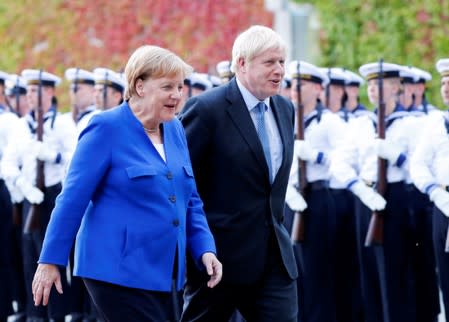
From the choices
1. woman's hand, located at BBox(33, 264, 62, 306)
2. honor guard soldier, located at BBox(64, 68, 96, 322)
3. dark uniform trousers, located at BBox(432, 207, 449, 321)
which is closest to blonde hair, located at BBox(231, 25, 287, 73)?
woman's hand, located at BBox(33, 264, 62, 306)

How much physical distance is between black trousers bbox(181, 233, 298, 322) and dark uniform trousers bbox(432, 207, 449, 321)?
3.09m

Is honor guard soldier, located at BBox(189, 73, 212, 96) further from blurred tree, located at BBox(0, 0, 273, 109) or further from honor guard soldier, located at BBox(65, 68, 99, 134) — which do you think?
blurred tree, located at BBox(0, 0, 273, 109)

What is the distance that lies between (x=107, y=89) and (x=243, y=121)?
208 inches

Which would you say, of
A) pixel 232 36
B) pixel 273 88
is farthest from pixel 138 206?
pixel 232 36

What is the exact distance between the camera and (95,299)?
19.0ft

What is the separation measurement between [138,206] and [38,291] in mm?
535

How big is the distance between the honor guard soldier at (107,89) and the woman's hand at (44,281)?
6.11 m

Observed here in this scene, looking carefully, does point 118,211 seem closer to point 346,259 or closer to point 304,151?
point 304,151

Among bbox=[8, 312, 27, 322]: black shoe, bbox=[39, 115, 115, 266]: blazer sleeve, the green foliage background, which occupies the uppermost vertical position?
the green foliage background

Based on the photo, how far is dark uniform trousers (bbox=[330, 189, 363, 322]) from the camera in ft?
36.4

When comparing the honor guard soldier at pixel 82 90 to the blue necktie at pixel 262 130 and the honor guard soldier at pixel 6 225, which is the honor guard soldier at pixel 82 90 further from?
the blue necktie at pixel 262 130

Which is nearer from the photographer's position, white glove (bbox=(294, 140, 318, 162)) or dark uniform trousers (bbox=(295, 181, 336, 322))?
white glove (bbox=(294, 140, 318, 162))

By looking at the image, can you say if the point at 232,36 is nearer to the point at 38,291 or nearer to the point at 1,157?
the point at 1,157

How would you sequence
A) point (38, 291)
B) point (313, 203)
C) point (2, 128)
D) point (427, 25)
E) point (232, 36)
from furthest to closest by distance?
1. point (232, 36)
2. point (427, 25)
3. point (2, 128)
4. point (313, 203)
5. point (38, 291)
